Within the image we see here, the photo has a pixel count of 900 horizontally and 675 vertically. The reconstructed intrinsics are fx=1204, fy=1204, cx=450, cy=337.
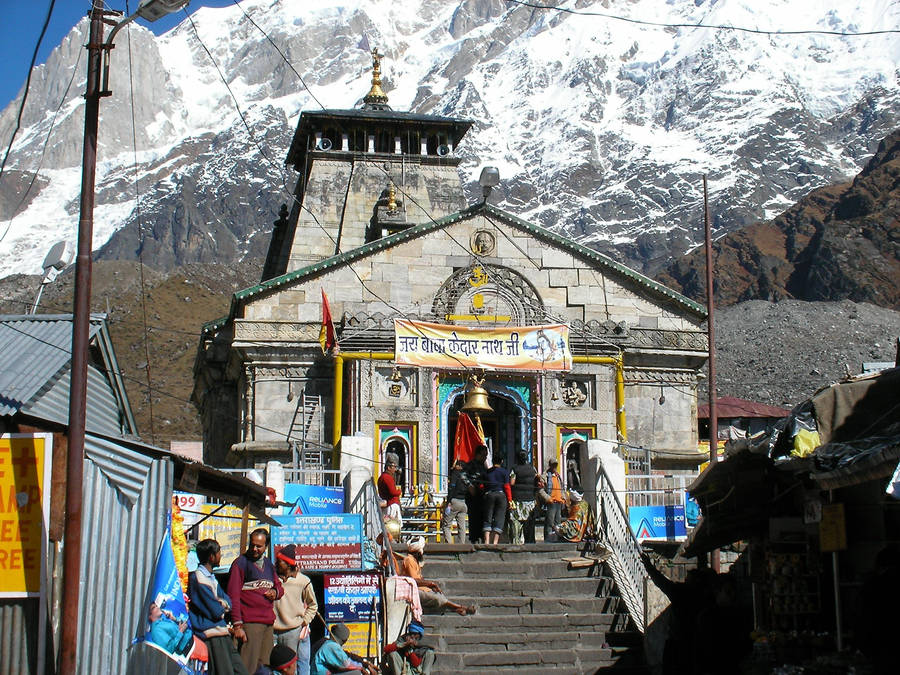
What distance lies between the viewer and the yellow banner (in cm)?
2745

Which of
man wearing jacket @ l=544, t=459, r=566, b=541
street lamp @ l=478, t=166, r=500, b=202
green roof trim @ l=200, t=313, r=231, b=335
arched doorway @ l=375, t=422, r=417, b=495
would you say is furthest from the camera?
green roof trim @ l=200, t=313, r=231, b=335

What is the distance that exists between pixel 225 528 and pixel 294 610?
3.29 m

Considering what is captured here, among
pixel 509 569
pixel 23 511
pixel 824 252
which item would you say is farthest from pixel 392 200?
pixel 824 252

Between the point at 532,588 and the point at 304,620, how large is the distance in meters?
5.41

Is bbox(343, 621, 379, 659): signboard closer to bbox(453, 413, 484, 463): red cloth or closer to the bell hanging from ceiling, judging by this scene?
the bell hanging from ceiling

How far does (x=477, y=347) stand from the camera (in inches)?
1088

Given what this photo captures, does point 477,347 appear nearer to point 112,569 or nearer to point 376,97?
point 112,569

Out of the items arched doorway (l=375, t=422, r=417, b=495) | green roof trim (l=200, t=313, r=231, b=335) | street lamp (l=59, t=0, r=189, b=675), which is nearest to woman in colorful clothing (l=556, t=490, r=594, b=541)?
arched doorway (l=375, t=422, r=417, b=495)

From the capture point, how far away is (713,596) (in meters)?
14.9

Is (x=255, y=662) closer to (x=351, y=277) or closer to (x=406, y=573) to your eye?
(x=406, y=573)

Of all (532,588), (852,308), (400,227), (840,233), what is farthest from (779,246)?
(532,588)

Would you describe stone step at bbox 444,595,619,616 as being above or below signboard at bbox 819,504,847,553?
below

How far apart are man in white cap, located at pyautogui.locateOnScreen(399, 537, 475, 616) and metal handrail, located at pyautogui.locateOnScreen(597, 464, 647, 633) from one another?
239cm

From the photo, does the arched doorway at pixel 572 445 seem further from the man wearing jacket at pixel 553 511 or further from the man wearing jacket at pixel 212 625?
the man wearing jacket at pixel 212 625
